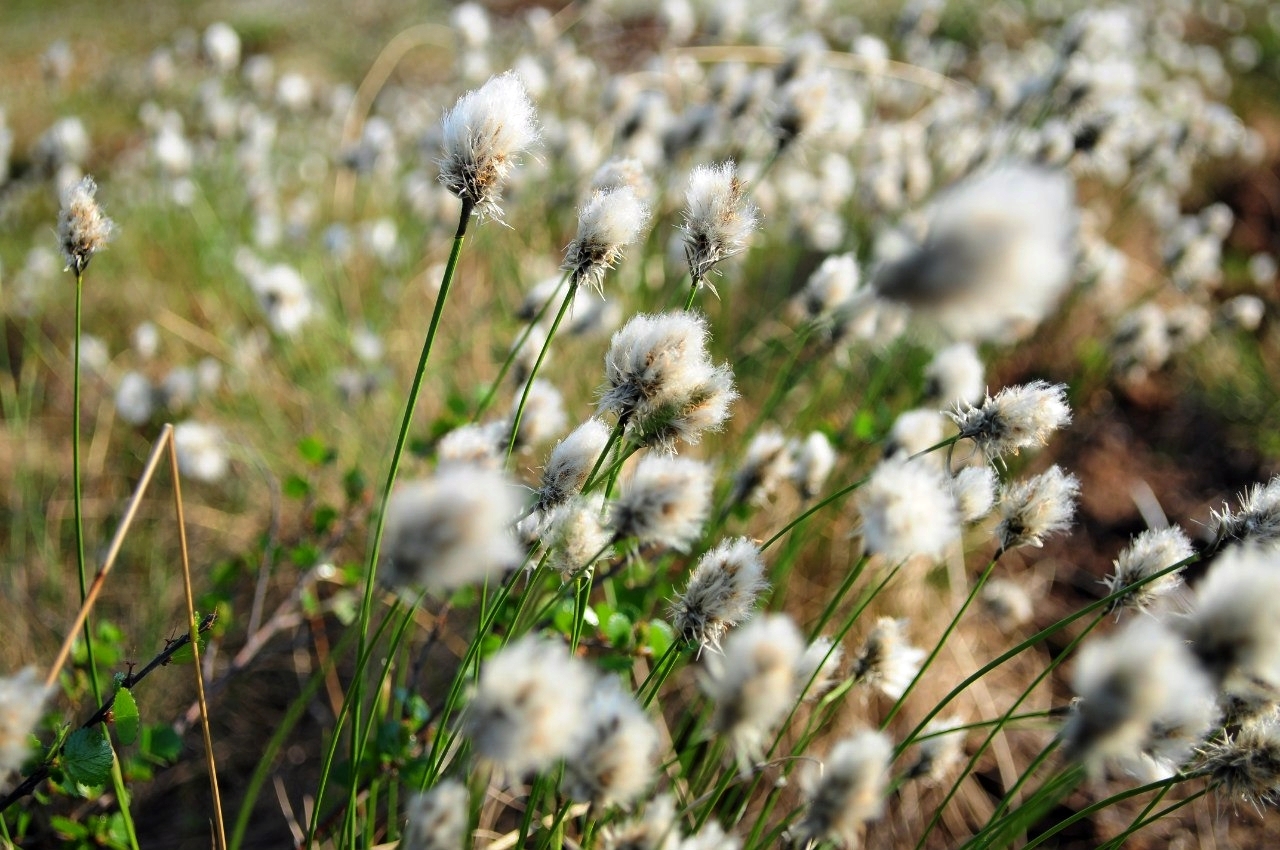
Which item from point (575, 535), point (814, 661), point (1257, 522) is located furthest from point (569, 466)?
point (1257, 522)

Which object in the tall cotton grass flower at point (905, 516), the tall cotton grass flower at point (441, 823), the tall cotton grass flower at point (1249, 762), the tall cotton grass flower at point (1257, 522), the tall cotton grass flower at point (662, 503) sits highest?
the tall cotton grass flower at point (662, 503)

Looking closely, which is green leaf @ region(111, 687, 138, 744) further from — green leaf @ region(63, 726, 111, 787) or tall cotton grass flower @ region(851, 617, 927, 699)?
tall cotton grass flower @ region(851, 617, 927, 699)

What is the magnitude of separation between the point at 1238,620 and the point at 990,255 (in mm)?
443

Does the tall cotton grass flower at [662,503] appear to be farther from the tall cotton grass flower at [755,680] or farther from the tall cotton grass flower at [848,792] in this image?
the tall cotton grass flower at [848,792]

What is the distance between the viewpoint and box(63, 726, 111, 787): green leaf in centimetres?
107

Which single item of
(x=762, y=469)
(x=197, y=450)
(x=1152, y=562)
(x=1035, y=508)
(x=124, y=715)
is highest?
(x=197, y=450)

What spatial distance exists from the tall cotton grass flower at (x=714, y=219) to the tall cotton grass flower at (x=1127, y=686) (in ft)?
2.38

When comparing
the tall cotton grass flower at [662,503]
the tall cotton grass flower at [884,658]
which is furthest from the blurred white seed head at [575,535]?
the tall cotton grass flower at [884,658]

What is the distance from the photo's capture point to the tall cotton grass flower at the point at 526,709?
69cm

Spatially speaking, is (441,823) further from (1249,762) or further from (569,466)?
(1249,762)

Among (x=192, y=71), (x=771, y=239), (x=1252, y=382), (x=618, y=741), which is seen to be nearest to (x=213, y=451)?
(x=618, y=741)

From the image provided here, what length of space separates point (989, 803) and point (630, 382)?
183 centimetres

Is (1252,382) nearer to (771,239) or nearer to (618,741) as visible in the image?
(771,239)

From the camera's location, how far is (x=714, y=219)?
3.87 feet
